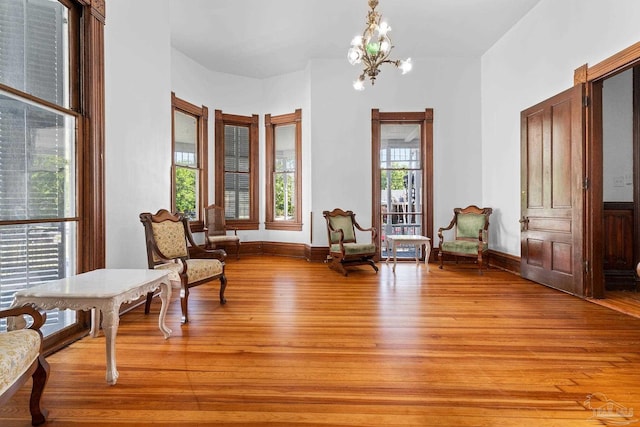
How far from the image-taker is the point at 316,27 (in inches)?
222

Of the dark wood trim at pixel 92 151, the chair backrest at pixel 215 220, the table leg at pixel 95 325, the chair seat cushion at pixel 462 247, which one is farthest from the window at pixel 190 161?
the chair seat cushion at pixel 462 247

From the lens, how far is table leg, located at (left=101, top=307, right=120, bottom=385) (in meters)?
1.99

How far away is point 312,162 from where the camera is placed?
678 cm

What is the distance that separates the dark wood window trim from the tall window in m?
4.72

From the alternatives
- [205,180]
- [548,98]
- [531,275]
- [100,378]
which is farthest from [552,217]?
[205,180]

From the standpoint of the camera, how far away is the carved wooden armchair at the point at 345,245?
5.61 metres

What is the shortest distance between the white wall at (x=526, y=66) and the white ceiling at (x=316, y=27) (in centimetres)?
42

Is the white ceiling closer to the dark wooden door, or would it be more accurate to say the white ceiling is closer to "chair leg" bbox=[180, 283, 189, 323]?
the dark wooden door

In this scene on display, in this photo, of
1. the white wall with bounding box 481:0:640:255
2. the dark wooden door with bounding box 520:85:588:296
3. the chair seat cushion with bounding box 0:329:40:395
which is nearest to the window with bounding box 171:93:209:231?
the chair seat cushion with bounding box 0:329:40:395

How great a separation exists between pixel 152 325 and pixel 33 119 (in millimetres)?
1887

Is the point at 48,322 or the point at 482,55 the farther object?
the point at 482,55

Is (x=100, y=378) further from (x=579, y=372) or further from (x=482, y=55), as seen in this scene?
(x=482, y=55)

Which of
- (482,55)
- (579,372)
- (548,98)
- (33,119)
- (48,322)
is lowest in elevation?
(579,372)

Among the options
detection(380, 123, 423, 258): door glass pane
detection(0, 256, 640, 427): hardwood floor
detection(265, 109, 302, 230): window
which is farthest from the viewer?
detection(265, 109, 302, 230): window
